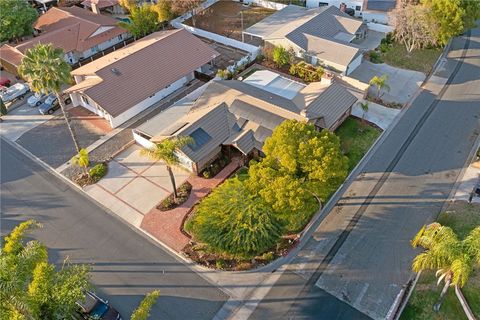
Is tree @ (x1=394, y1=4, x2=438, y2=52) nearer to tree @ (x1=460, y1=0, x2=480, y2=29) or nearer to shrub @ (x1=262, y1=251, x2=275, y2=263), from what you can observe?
tree @ (x1=460, y1=0, x2=480, y2=29)

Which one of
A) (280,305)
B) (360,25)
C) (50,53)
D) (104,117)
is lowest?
(280,305)

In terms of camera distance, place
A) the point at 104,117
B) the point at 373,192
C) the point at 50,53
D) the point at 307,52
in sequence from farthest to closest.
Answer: the point at 307,52 → the point at 104,117 → the point at 373,192 → the point at 50,53

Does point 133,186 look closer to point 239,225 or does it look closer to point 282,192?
point 239,225

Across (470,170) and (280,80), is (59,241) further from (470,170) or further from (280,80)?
(470,170)

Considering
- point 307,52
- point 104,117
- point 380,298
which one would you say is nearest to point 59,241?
point 104,117

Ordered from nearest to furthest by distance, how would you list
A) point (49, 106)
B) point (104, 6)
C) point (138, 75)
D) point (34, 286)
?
1. point (34, 286)
2. point (49, 106)
3. point (138, 75)
4. point (104, 6)

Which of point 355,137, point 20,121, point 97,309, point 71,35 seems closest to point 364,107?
point 355,137
